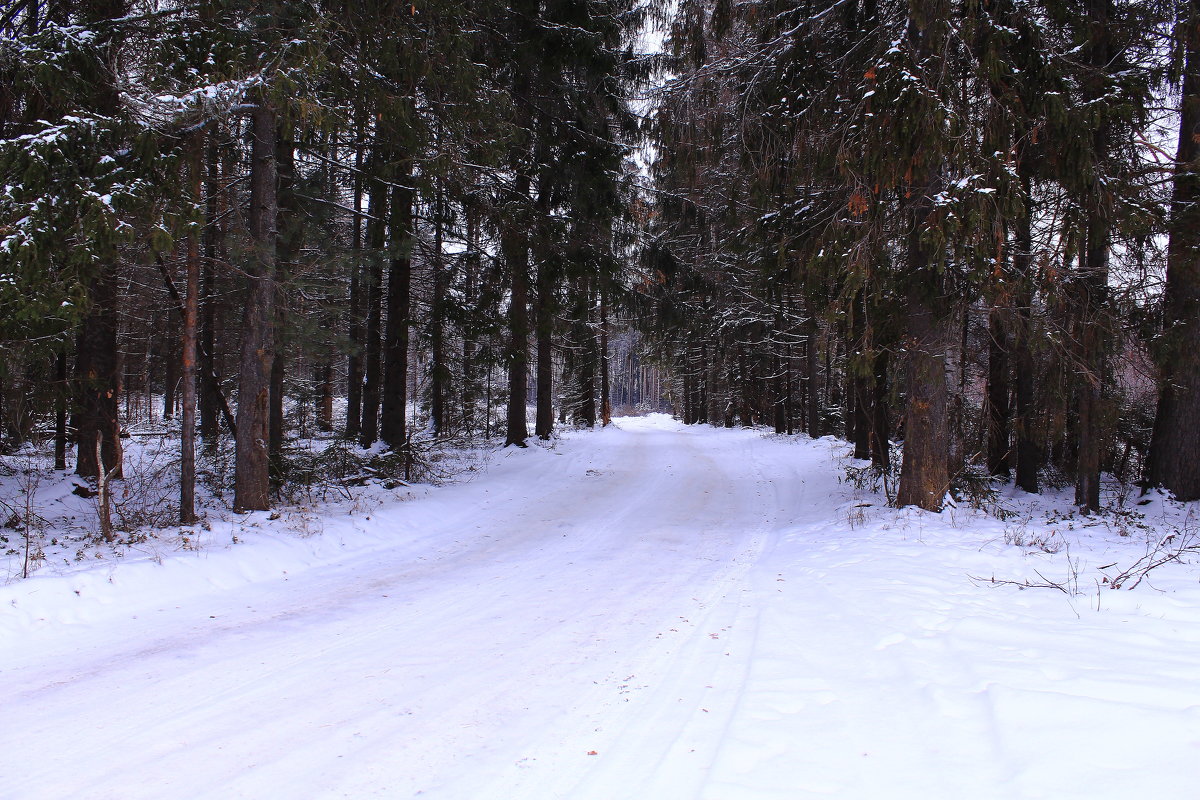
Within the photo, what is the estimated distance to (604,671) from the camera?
4.17 m

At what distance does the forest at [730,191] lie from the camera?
7.08 m

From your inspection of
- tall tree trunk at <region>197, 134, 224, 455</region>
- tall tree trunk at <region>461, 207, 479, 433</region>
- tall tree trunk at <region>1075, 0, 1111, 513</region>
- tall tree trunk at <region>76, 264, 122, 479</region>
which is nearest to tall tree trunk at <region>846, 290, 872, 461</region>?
tall tree trunk at <region>1075, 0, 1111, 513</region>

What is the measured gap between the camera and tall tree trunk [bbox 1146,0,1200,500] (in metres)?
8.33

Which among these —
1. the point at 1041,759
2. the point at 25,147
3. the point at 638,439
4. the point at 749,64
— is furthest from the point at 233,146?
the point at 638,439

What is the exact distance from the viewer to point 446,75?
360 inches

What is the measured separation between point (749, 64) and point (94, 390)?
11.4 metres

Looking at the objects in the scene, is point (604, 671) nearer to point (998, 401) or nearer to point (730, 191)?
point (730, 191)

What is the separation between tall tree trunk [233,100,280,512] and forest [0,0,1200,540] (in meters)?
0.04

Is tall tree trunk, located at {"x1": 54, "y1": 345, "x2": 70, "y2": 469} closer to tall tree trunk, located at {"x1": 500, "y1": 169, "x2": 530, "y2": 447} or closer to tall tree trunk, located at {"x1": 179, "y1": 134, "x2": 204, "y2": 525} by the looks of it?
tall tree trunk, located at {"x1": 179, "y1": 134, "x2": 204, "y2": 525}

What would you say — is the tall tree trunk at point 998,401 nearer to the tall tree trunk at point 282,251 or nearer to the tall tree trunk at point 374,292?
the tall tree trunk at point 374,292

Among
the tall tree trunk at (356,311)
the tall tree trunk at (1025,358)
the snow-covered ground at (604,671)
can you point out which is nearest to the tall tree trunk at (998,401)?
the tall tree trunk at (1025,358)

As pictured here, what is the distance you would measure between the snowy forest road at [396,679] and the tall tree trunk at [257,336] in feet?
7.90

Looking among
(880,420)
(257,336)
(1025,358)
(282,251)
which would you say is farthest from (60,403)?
(1025,358)

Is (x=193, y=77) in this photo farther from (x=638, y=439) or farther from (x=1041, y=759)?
(x=638, y=439)
